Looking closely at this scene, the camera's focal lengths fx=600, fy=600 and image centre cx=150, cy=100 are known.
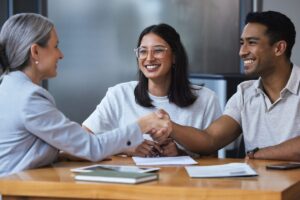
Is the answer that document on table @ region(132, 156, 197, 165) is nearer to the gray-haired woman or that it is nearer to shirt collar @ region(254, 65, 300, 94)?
the gray-haired woman

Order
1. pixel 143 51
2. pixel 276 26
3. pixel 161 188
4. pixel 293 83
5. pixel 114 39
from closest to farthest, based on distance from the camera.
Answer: pixel 161 188 < pixel 293 83 < pixel 276 26 < pixel 143 51 < pixel 114 39

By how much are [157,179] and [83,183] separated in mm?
260

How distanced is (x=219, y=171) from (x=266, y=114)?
0.83 meters

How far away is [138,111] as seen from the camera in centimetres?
314

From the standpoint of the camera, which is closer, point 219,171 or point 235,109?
point 219,171

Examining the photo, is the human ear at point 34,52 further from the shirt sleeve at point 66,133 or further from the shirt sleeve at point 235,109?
the shirt sleeve at point 235,109

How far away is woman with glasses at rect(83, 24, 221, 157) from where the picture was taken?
10.3ft

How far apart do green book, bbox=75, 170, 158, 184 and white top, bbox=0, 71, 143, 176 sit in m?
0.28

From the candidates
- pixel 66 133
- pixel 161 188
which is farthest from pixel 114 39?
pixel 161 188

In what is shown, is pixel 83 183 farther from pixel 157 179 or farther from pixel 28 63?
pixel 28 63

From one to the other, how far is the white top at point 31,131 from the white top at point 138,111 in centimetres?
73

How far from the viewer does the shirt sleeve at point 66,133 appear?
2285 millimetres

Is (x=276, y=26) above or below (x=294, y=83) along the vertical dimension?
above

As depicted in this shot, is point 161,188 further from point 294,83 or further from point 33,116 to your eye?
point 294,83
